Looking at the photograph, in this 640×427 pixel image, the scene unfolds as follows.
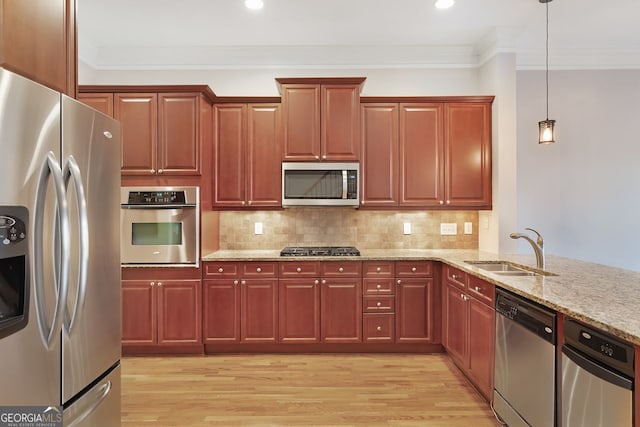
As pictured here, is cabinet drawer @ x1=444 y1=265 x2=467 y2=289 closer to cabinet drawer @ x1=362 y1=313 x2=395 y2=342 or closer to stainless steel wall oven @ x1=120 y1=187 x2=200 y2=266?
cabinet drawer @ x1=362 y1=313 x2=395 y2=342

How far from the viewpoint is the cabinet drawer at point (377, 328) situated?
330 cm

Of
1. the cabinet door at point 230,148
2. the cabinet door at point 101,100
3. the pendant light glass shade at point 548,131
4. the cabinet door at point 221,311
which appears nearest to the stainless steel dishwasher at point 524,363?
the pendant light glass shade at point 548,131

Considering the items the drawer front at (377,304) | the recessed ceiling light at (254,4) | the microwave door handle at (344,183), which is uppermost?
the recessed ceiling light at (254,4)

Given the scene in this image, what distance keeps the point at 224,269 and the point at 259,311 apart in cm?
53

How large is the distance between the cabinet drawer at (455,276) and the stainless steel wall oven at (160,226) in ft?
7.71

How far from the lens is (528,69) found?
12.1ft

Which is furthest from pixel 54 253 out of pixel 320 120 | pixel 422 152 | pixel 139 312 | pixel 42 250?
pixel 422 152

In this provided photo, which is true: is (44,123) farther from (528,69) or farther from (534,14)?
(528,69)

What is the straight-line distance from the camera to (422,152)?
11.9ft

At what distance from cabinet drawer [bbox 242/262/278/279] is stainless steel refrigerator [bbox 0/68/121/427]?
177cm

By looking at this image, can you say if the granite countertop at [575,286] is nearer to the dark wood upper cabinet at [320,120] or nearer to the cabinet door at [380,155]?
the cabinet door at [380,155]

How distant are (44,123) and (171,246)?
2.16 metres

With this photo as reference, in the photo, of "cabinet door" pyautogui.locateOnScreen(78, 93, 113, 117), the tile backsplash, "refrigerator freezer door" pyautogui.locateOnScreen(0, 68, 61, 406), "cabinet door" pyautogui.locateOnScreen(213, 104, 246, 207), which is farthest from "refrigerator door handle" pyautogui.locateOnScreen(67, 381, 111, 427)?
"cabinet door" pyautogui.locateOnScreen(78, 93, 113, 117)

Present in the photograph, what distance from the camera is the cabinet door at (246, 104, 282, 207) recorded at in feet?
11.8
